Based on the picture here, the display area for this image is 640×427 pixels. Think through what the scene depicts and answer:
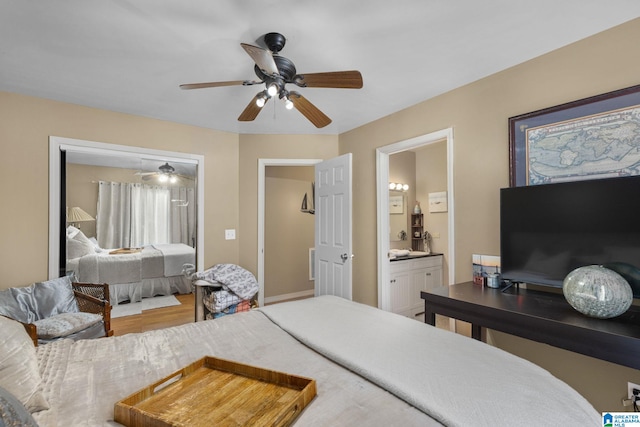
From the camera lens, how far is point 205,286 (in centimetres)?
333

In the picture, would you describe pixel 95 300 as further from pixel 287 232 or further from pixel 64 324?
pixel 287 232

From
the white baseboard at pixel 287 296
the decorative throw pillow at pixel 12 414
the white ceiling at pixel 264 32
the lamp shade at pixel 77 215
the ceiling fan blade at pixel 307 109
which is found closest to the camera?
the decorative throw pillow at pixel 12 414

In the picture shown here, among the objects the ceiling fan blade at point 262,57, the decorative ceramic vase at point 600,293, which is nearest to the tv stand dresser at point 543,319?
the decorative ceramic vase at point 600,293

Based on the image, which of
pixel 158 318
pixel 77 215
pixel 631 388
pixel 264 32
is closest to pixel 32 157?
pixel 77 215

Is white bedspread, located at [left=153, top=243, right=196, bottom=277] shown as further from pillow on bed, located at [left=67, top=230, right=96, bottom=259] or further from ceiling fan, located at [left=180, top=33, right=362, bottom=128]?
ceiling fan, located at [left=180, top=33, right=362, bottom=128]

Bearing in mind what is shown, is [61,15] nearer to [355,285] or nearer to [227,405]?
[227,405]

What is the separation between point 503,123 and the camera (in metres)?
2.28

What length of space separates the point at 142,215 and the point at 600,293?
3727 mm

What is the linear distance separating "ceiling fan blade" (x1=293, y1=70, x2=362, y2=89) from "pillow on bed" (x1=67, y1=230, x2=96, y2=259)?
262 cm

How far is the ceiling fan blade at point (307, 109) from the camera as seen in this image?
2.08 meters

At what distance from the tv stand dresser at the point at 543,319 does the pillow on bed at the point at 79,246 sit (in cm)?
313

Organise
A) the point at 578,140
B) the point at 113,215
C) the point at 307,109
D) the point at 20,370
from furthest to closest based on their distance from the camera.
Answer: the point at 113,215
the point at 307,109
the point at 578,140
the point at 20,370

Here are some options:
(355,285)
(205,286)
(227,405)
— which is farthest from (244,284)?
(227,405)

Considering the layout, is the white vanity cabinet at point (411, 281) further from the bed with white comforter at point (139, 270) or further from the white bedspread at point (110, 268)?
the white bedspread at point (110, 268)
